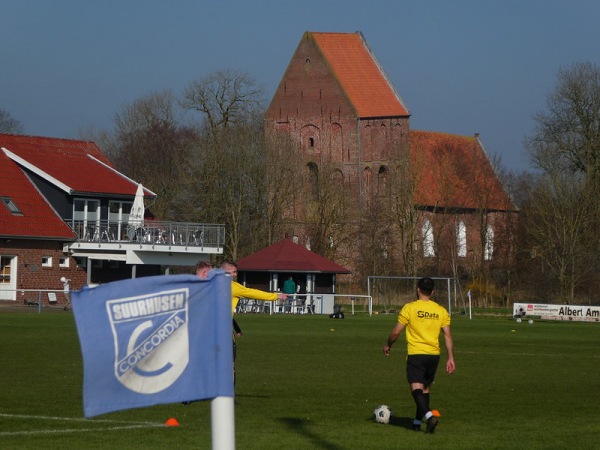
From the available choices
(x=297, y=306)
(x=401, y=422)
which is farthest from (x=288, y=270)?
(x=401, y=422)

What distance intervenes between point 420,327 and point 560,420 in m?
2.57

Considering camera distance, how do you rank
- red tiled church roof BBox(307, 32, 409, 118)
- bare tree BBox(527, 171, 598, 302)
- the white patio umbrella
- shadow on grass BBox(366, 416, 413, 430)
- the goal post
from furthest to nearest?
red tiled church roof BBox(307, 32, 409, 118), bare tree BBox(527, 171, 598, 302), the goal post, the white patio umbrella, shadow on grass BBox(366, 416, 413, 430)

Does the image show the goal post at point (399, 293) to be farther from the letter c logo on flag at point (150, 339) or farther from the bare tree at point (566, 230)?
the letter c logo on flag at point (150, 339)

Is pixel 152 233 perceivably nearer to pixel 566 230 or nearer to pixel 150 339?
pixel 566 230

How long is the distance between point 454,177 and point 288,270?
37.6 metres

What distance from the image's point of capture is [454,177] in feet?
320

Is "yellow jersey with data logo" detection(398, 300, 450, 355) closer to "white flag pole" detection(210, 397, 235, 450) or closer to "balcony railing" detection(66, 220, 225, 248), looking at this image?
"white flag pole" detection(210, 397, 235, 450)

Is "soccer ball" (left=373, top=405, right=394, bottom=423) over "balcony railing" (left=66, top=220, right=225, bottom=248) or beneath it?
beneath

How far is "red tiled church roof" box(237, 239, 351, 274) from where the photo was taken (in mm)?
62844

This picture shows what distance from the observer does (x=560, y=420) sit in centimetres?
1475

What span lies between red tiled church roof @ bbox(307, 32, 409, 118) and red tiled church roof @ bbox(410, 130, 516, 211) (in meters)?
3.95

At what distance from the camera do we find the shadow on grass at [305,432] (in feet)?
39.3

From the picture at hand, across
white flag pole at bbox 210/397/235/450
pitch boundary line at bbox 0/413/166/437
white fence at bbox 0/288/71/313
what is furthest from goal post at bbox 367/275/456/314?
white flag pole at bbox 210/397/235/450

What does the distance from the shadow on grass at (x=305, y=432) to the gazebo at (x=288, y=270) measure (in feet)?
155
